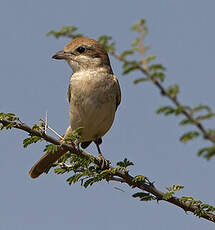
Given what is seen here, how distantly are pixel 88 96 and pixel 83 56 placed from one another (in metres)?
1.06

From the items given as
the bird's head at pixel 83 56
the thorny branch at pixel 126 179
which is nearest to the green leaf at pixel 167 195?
the thorny branch at pixel 126 179

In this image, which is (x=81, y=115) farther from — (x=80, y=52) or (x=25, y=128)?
(x=25, y=128)

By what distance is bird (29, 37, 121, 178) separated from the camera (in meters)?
5.90

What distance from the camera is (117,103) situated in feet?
21.4

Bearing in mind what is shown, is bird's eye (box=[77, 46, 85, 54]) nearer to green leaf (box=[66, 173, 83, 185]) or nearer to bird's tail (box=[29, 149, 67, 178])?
bird's tail (box=[29, 149, 67, 178])

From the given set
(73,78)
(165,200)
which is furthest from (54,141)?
(73,78)

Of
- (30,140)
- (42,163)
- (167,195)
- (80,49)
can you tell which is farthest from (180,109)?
(80,49)

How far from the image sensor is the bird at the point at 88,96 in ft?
19.4

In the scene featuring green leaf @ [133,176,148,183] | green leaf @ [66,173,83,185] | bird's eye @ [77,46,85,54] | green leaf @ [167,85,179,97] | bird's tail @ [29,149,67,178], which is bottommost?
green leaf @ [167,85,179,97]

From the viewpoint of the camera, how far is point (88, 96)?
5.96 meters

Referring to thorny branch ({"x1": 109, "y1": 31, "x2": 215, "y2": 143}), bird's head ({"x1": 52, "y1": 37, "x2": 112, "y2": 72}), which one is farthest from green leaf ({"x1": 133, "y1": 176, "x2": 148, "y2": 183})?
bird's head ({"x1": 52, "y1": 37, "x2": 112, "y2": 72})

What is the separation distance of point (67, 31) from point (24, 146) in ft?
3.26

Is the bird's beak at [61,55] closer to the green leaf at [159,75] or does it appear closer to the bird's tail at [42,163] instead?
the bird's tail at [42,163]

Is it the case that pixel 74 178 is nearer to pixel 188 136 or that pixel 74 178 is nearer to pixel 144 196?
pixel 144 196
